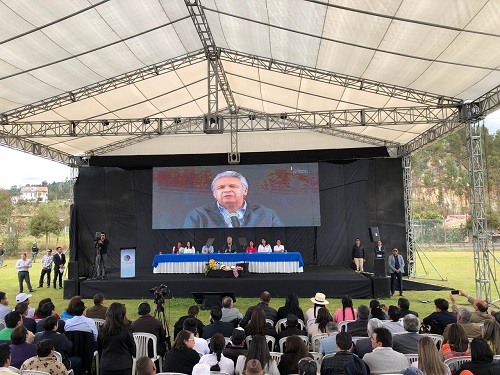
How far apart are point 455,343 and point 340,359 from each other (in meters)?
1.09

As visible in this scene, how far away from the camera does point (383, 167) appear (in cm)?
1429

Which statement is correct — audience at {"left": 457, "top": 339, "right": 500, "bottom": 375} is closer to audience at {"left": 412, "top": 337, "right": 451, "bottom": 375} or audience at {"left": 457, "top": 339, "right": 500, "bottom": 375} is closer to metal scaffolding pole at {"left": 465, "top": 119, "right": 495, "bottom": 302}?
audience at {"left": 412, "top": 337, "right": 451, "bottom": 375}

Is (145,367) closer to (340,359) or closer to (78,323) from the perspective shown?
(340,359)

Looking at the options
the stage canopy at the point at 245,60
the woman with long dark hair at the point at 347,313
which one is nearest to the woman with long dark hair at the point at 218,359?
the woman with long dark hair at the point at 347,313

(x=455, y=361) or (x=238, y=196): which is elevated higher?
(x=238, y=196)

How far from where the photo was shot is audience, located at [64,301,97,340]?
4271 millimetres

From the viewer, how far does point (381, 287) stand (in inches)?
384

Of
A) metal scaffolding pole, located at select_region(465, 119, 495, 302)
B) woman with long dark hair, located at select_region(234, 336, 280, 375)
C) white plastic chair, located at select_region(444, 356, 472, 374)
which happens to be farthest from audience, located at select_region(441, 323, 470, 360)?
metal scaffolding pole, located at select_region(465, 119, 495, 302)

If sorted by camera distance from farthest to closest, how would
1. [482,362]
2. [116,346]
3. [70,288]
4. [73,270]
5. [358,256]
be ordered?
[358,256] → [73,270] → [70,288] → [116,346] → [482,362]

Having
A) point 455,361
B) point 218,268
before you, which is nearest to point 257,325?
point 455,361

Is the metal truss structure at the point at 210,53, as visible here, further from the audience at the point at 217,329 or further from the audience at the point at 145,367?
the audience at the point at 145,367

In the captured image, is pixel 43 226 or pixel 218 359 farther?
pixel 43 226

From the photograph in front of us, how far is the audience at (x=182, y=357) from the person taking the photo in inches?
129

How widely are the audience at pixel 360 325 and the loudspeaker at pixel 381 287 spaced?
579cm
